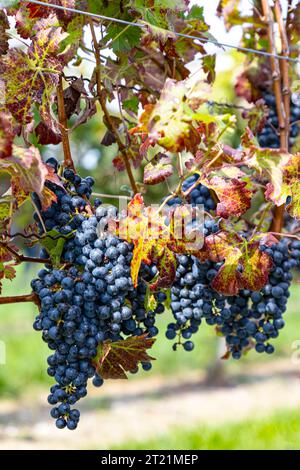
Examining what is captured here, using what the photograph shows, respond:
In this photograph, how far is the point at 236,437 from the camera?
152 inches

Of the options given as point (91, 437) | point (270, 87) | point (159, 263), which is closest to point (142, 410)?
point (91, 437)

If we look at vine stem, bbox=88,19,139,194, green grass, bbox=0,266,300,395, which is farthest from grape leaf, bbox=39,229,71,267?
green grass, bbox=0,266,300,395

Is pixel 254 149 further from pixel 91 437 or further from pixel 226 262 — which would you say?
pixel 91 437

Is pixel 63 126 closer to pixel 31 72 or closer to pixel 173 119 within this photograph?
pixel 31 72

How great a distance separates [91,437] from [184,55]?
12.1 ft

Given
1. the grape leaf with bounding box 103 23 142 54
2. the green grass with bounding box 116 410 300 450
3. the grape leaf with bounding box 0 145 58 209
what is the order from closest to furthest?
the grape leaf with bounding box 0 145 58 209, the grape leaf with bounding box 103 23 142 54, the green grass with bounding box 116 410 300 450

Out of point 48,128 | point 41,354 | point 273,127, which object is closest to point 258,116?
point 273,127

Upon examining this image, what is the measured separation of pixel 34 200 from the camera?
82cm

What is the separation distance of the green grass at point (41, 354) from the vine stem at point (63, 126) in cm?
456

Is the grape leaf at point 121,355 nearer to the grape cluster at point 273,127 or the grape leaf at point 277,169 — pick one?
the grape leaf at point 277,169

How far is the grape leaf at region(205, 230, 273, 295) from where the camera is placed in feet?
2.77

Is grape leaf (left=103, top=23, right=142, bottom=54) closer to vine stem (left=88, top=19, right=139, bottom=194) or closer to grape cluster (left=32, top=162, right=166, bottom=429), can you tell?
vine stem (left=88, top=19, right=139, bottom=194)

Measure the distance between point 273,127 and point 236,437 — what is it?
304cm

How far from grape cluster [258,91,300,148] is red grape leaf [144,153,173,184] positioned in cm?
36
